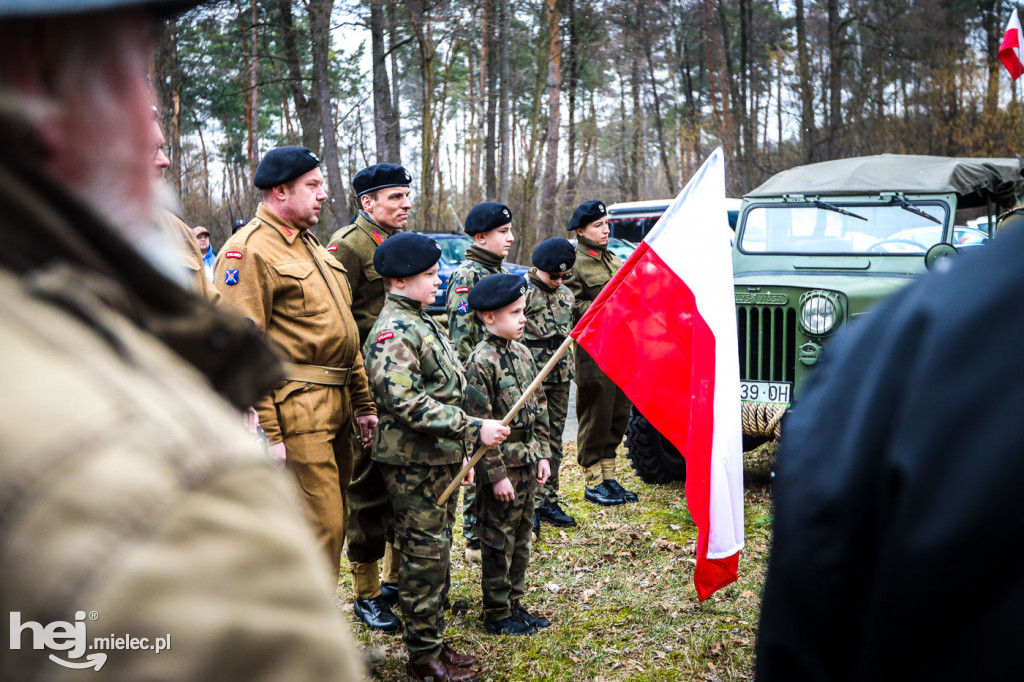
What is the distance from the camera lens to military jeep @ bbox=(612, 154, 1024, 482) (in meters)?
5.98

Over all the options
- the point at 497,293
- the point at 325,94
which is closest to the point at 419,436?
the point at 497,293

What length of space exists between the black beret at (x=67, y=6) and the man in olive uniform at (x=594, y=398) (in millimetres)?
5557

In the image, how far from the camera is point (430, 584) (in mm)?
3639

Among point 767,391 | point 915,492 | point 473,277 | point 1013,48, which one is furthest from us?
point 1013,48

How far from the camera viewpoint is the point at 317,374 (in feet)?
11.8

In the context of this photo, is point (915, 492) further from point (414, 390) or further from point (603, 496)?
point (603, 496)

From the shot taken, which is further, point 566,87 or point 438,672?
point 566,87

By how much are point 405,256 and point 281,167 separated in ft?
2.09

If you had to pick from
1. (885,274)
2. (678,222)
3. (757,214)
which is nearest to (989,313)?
(678,222)

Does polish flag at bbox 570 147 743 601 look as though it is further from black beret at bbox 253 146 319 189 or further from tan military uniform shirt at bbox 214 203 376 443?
black beret at bbox 253 146 319 189

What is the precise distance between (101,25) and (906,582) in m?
0.98

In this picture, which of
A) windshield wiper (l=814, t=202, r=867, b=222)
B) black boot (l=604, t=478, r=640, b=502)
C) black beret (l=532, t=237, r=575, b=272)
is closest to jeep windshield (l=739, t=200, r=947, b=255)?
windshield wiper (l=814, t=202, r=867, b=222)

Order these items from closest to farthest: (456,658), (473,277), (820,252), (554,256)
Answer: (456,658) < (473,277) < (554,256) < (820,252)

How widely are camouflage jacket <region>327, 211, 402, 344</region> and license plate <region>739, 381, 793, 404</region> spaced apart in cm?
287
